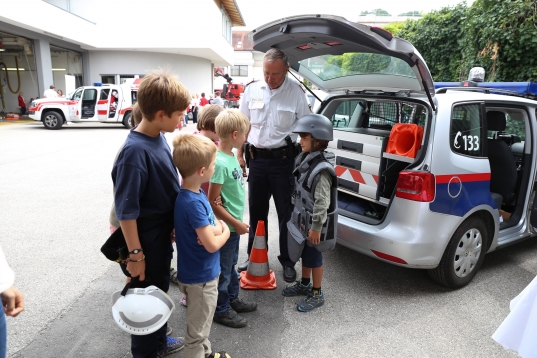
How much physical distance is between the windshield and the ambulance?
13.8m

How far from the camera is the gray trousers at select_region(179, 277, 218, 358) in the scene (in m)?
2.12

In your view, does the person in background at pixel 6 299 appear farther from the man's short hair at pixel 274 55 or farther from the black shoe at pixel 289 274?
the man's short hair at pixel 274 55

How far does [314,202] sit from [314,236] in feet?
0.84

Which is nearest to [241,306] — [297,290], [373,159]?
[297,290]

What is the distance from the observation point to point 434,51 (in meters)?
12.4

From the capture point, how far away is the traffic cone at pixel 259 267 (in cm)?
336

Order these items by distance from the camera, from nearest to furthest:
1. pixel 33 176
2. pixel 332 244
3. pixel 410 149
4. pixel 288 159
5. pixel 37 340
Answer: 1. pixel 37 340
2. pixel 332 244
3. pixel 410 149
4. pixel 288 159
5. pixel 33 176

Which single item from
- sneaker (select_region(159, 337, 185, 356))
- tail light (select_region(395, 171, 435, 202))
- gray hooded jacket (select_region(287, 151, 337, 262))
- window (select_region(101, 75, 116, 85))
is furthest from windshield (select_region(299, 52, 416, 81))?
window (select_region(101, 75, 116, 85))

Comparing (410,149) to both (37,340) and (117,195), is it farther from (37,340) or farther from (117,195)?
(37,340)

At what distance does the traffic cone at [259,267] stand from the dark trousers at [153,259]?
4.17 feet

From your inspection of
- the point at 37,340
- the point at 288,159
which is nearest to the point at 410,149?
the point at 288,159

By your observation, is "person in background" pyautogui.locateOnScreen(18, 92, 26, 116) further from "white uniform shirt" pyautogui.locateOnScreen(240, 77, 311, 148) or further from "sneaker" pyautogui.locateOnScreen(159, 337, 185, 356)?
"sneaker" pyautogui.locateOnScreen(159, 337, 185, 356)

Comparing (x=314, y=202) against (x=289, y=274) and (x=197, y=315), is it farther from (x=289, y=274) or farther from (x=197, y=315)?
(x=197, y=315)

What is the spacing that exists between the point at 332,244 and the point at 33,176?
669cm
